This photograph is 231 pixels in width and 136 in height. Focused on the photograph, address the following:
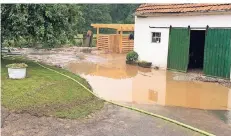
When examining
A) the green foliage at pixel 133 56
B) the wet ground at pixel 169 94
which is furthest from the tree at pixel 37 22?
the green foliage at pixel 133 56

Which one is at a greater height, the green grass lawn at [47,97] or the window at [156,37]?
the window at [156,37]

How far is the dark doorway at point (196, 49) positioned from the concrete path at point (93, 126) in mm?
9386

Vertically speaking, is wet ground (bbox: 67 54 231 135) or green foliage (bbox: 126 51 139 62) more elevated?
green foliage (bbox: 126 51 139 62)

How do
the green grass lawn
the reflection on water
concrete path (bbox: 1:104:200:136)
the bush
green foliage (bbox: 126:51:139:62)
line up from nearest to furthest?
concrete path (bbox: 1:104:200:136)
the green grass lawn
the reflection on water
the bush
green foliage (bbox: 126:51:139:62)

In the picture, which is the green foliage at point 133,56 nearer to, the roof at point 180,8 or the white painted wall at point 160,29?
the white painted wall at point 160,29

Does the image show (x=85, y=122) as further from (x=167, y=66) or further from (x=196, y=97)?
(x=167, y=66)

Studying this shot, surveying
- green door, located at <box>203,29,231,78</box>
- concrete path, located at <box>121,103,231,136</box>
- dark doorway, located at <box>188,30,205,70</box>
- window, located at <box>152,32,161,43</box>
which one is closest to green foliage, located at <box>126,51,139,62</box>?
window, located at <box>152,32,161,43</box>

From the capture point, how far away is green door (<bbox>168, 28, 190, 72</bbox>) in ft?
49.1

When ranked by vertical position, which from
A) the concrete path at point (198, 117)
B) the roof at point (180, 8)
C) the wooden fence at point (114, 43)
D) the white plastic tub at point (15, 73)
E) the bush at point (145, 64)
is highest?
the roof at point (180, 8)

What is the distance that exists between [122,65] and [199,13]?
5.07 metres

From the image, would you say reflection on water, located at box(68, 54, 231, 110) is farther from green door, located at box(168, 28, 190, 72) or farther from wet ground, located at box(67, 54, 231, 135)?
green door, located at box(168, 28, 190, 72)

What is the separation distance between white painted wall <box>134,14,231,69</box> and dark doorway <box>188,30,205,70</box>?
1.46 metres

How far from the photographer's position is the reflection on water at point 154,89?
9830mm

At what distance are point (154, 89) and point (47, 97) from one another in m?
4.29
